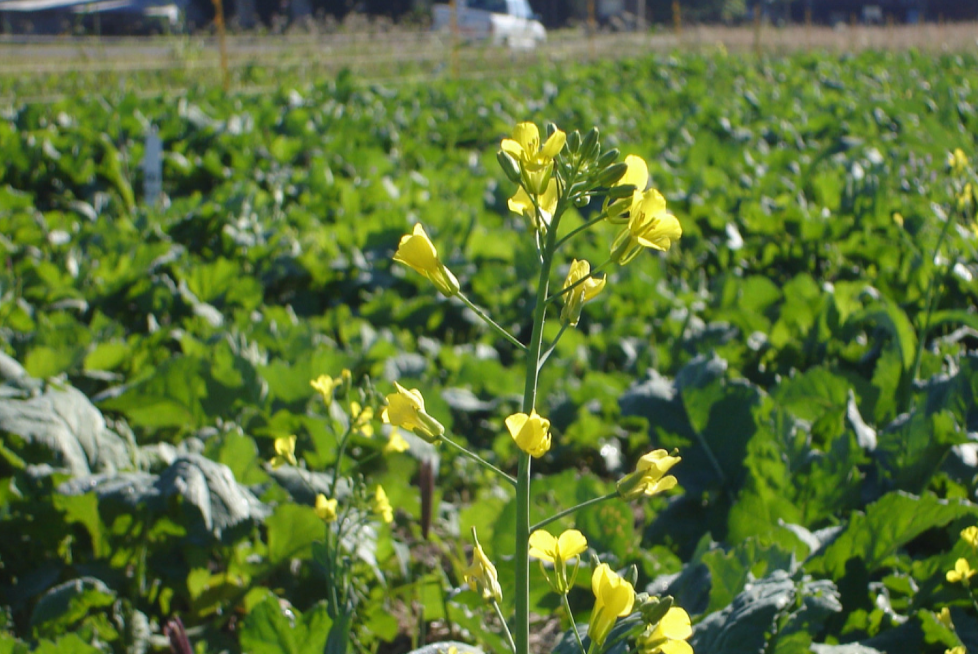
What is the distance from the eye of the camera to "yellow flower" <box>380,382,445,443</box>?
92cm

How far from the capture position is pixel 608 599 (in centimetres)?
85

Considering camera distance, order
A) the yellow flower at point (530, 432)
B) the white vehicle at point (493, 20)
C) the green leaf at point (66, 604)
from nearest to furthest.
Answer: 1. the yellow flower at point (530, 432)
2. the green leaf at point (66, 604)
3. the white vehicle at point (493, 20)

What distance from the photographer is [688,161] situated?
19.7 feet

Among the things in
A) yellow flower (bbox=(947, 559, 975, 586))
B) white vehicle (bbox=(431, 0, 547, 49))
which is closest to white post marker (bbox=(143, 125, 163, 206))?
yellow flower (bbox=(947, 559, 975, 586))

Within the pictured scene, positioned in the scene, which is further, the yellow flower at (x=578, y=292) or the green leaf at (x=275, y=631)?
the green leaf at (x=275, y=631)

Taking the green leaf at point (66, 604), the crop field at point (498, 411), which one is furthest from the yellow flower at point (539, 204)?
the green leaf at point (66, 604)

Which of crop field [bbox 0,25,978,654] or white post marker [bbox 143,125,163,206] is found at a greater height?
white post marker [bbox 143,125,163,206]

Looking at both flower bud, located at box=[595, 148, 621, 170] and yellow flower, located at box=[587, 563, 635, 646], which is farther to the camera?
flower bud, located at box=[595, 148, 621, 170]

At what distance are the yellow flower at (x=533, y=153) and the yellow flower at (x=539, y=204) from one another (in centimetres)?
2

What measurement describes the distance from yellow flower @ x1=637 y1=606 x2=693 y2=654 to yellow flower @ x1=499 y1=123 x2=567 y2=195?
47cm

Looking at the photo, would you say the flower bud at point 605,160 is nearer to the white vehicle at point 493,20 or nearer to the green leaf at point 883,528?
the green leaf at point 883,528

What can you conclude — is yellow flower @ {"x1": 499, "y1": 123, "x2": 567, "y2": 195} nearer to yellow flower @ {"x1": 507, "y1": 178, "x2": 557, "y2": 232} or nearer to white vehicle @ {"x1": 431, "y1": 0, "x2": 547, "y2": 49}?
yellow flower @ {"x1": 507, "y1": 178, "x2": 557, "y2": 232}

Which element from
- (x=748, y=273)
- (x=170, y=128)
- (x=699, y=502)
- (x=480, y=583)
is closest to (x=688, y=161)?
(x=748, y=273)

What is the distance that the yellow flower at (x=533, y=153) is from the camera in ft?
2.98
